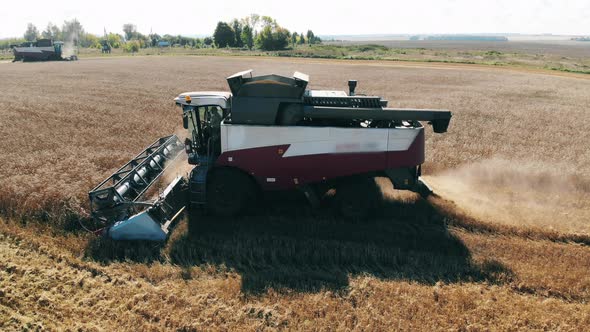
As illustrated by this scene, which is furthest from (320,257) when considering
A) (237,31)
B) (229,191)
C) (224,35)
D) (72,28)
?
(72,28)

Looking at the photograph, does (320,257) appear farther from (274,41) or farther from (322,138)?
(274,41)

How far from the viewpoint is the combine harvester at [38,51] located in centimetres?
5512

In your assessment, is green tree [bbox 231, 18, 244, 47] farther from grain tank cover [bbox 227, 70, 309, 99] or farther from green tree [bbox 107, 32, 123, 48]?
grain tank cover [bbox 227, 70, 309, 99]

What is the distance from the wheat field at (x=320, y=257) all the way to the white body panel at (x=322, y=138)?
1.58m

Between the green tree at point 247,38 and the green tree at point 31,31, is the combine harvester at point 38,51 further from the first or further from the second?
the green tree at point 31,31

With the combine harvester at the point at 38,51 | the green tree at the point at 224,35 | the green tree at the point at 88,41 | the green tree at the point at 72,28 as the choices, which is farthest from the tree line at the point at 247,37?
the green tree at the point at 72,28

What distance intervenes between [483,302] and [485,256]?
1536mm

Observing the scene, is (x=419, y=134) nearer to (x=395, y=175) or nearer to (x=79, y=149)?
(x=395, y=175)

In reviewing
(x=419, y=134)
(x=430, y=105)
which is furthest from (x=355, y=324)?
(x=430, y=105)

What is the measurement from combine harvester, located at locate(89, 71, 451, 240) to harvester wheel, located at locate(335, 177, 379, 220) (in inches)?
0.8

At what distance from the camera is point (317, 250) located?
7449 mm

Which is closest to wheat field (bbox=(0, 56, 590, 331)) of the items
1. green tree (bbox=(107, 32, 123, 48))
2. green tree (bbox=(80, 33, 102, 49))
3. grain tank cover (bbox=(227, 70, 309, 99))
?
grain tank cover (bbox=(227, 70, 309, 99))

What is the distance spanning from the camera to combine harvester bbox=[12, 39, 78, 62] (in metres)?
55.1

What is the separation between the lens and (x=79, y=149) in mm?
13039
